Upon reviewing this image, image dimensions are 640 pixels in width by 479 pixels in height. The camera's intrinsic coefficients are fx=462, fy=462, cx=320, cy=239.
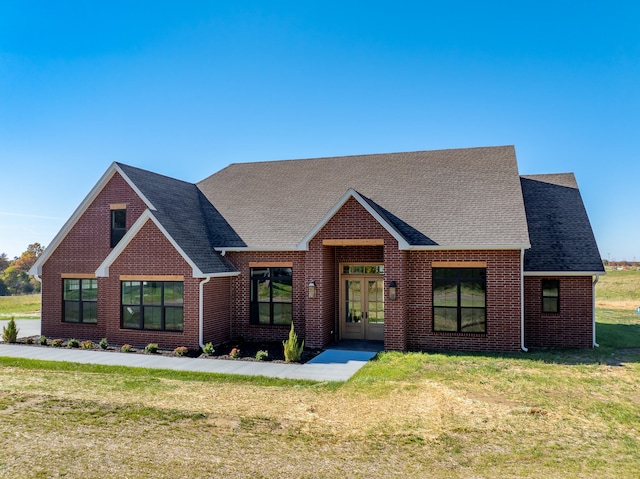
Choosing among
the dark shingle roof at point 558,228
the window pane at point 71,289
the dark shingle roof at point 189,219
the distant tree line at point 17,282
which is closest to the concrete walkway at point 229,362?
the window pane at point 71,289

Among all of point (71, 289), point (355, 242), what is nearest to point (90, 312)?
point (71, 289)

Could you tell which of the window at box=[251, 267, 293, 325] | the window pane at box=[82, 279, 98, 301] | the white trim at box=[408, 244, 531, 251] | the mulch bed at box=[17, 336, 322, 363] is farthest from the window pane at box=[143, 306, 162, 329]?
the white trim at box=[408, 244, 531, 251]

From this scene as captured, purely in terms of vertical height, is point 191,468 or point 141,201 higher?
point 141,201

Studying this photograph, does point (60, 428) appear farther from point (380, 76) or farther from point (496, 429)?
point (380, 76)

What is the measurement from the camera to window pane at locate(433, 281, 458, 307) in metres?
15.5

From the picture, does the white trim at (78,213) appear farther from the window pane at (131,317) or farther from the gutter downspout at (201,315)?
the gutter downspout at (201,315)

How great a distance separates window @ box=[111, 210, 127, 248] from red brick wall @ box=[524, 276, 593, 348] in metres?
15.2

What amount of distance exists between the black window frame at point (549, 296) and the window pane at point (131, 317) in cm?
1436

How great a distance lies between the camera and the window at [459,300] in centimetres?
1534

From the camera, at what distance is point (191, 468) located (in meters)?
6.62

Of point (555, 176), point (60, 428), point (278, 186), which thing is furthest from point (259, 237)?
point (555, 176)

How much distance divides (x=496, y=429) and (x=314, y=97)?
15781 millimetres

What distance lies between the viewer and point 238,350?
49.1 feet

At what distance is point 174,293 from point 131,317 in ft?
6.56
